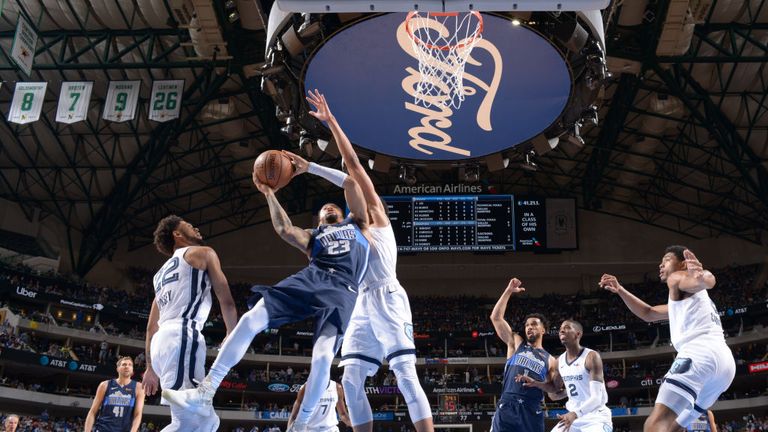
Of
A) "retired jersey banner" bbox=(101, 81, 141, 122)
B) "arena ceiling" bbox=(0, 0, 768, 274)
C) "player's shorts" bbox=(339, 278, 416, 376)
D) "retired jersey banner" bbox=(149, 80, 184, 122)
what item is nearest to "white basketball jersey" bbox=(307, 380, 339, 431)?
"player's shorts" bbox=(339, 278, 416, 376)

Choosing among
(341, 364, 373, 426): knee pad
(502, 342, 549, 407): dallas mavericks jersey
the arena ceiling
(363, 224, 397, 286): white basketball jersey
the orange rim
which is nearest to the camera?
(341, 364, 373, 426): knee pad

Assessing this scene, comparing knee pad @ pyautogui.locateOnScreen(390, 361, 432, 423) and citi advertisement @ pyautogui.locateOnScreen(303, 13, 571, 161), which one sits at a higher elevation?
citi advertisement @ pyautogui.locateOnScreen(303, 13, 571, 161)

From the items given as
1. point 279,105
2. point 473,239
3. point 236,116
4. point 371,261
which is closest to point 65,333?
point 236,116

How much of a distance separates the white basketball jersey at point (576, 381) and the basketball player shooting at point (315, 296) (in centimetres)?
323

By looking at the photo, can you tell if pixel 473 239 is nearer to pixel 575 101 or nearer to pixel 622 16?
pixel 622 16

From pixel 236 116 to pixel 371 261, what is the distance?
21406 millimetres

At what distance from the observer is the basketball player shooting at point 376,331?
18.5 feet

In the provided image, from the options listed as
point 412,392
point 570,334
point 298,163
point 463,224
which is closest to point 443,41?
point 570,334

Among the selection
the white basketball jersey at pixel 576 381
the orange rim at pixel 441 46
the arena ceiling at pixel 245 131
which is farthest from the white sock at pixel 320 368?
the arena ceiling at pixel 245 131

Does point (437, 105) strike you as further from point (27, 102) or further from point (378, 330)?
point (27, 102)

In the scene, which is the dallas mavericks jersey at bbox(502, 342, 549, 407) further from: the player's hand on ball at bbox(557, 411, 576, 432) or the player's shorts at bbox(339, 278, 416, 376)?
the player's shorts at bbox(339, 278, 416, 376)

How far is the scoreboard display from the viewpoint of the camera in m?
27.3

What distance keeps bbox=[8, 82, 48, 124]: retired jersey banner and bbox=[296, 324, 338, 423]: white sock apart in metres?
17.1

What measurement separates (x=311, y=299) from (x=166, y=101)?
672 inches
